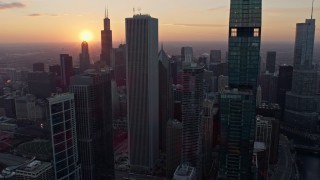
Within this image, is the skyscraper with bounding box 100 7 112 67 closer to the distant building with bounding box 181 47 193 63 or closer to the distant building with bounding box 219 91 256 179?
the distant building with bounding box 181 47 193 63

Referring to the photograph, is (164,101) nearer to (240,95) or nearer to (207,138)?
(207,138)

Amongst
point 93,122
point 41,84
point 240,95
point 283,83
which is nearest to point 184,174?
point 240,95

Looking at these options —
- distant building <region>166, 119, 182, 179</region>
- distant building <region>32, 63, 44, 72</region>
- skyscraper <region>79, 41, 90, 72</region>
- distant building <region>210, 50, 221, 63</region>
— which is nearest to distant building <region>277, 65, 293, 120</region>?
distant building <region>210, 50, 221, 63</region>

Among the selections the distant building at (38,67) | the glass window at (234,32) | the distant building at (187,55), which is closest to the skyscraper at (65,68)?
the distant building at (38,67)

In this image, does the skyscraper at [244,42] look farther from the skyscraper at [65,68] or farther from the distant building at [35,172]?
the skyscraper at [65,68]

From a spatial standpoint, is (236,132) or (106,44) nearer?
(236,132)

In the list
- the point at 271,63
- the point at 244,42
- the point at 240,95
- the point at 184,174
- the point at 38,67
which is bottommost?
the point at 184,174

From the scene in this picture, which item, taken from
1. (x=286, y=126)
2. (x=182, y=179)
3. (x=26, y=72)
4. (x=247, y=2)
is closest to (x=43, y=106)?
(x=26, y=72)
